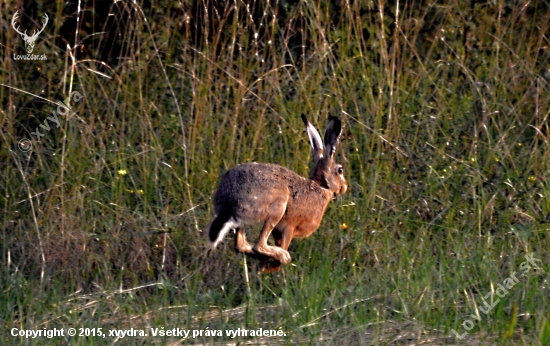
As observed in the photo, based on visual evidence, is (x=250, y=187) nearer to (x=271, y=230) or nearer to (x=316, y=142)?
(x=271, y=230)

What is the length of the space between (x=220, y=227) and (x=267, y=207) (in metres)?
0.25

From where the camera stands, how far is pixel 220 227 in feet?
15.0

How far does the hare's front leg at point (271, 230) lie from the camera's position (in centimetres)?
462

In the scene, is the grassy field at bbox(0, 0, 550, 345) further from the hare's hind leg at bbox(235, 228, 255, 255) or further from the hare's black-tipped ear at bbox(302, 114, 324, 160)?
the hare's black-tipped ear at bbox(302, 114, 324, 160)

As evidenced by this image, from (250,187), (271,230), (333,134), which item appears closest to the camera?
(250,187)

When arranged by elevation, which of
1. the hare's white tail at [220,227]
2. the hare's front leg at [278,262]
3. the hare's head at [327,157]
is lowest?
the hare's front leg at [278,262]

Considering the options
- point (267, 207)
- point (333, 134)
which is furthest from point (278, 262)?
point (333, 134)

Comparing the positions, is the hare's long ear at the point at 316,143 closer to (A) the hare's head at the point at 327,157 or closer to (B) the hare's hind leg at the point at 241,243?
(A) the hare's head at the point at 327,157

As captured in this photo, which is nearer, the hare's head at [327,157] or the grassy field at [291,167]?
the grassy field at [291,167]

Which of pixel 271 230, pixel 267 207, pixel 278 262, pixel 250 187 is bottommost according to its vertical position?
pixel 278 262

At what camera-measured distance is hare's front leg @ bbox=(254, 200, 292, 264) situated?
462cm

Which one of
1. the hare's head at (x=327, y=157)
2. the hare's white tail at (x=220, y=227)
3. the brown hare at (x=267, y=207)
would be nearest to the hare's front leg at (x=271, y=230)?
the brown hare at (x=267, y=207)

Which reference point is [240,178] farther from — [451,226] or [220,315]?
[451,226]

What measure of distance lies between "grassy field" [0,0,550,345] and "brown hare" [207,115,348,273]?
0.19 m
